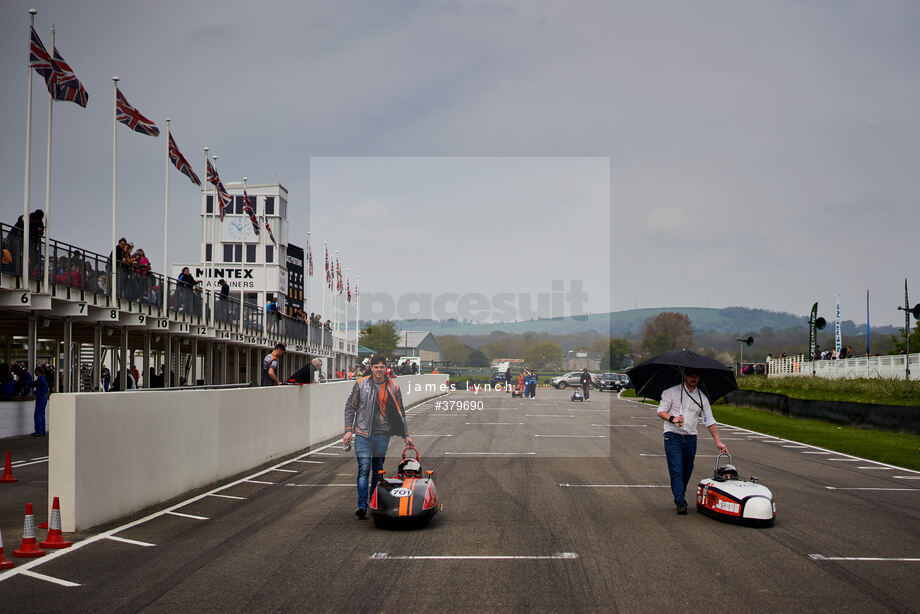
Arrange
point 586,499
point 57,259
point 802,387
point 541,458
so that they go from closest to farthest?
point 586,499 → point 541,458 → point 57,259 → point 802,387

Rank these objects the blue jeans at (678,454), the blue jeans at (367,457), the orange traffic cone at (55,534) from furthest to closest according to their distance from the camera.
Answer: the blue jeans at (678,454) < the blue jeans at (367,457) < the orange traffic cone at (55,534)

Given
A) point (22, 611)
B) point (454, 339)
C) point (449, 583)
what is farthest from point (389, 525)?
point (454, 339)

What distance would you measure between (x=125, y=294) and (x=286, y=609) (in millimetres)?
25467

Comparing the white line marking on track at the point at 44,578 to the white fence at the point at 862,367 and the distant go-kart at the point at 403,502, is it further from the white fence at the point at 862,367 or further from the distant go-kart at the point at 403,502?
the white fence at the point at 862,367

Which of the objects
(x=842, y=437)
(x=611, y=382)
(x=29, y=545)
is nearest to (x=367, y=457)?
(x=29, y=545)

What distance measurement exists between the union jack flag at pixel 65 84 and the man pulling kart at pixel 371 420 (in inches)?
655

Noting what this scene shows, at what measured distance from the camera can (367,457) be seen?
37.1 ft

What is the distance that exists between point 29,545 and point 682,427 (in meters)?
7.91

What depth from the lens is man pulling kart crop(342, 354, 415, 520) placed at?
37.1ft

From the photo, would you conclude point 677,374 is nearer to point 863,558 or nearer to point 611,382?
point 863,558

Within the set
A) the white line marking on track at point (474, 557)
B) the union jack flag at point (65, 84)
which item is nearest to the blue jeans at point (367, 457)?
the white line marking on track at point (474, 557)

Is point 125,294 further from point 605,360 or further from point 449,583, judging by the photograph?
point 605,360

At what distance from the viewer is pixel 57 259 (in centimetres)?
2530

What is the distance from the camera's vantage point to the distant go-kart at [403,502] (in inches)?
412
